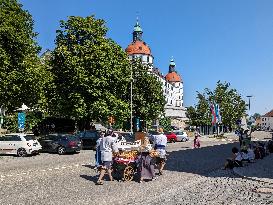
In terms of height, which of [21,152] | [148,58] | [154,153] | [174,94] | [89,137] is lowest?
[21,152]

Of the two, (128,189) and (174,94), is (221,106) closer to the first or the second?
(128,189)

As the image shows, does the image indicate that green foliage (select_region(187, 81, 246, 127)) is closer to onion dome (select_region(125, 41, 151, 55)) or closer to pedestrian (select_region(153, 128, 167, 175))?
onion dome (select_region(125, 41, 151, 55))

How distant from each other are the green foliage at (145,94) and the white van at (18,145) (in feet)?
113

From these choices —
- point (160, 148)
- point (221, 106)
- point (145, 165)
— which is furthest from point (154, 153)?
point (221, 106)

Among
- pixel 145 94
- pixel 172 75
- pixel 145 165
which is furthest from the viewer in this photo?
pixel 172 75

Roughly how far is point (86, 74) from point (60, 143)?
47.6ft

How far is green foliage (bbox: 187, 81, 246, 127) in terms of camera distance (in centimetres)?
7969

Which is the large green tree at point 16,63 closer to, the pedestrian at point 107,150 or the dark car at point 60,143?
the dark car at point 60,143

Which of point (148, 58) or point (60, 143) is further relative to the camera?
point (148, 58)

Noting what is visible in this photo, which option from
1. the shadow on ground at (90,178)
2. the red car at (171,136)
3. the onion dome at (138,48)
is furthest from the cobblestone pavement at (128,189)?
the onion dome at (138,48)

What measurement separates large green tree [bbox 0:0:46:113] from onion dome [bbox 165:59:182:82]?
128089 millimetres

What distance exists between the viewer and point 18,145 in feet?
94.2

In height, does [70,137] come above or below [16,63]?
below

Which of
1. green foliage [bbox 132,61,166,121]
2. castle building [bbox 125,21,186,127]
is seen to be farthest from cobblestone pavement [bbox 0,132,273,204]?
castle building [bbox 125,21,186,127]
